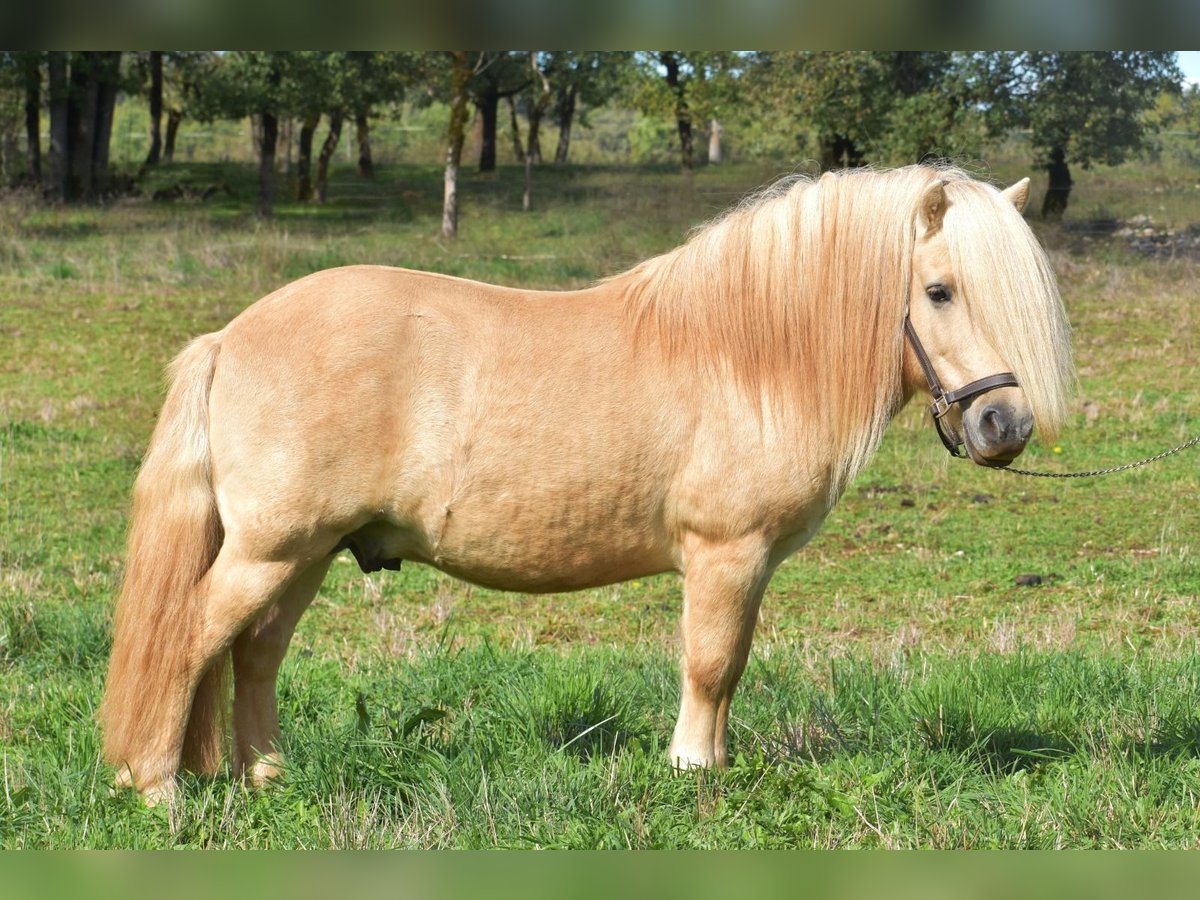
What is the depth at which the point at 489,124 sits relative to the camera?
41.8 meters

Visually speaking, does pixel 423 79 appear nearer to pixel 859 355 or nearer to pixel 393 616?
pixel 393 616

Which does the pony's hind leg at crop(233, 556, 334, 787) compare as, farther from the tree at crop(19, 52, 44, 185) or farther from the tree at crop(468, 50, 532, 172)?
the tree at crop(468, 50, 532, 172)

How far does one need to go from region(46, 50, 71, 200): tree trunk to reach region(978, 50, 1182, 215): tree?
21.4 m

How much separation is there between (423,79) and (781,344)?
102 feet

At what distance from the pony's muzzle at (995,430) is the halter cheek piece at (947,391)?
5cm

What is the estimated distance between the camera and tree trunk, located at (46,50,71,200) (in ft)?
92.8

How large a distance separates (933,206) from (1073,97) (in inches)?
866

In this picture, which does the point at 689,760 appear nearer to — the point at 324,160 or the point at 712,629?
the point at 712,629

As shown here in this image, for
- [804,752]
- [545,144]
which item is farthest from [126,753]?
[545,144]

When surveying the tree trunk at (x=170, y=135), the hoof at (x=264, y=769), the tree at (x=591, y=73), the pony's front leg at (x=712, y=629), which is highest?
the tree at (x=591, y=73)

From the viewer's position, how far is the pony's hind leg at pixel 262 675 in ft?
13.9

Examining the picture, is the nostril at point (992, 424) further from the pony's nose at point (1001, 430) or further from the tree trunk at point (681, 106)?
the tree trunk at point (681, 106)

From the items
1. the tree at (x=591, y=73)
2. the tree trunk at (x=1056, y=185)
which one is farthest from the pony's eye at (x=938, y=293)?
the tree at (x=591, y=73)

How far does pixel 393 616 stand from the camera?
646 cm
